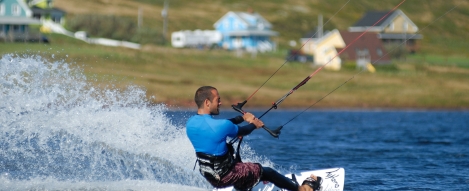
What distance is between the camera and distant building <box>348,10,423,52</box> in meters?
92.8

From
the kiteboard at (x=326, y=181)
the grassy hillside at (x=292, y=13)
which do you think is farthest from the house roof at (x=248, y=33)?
the kiteboard at (x=326, y=181)

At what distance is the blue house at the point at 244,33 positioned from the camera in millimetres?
97594

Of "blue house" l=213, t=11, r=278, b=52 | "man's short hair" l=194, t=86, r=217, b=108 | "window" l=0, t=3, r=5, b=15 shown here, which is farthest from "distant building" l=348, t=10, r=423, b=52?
"man's short hair" l=194, t=86, r=217, b=108

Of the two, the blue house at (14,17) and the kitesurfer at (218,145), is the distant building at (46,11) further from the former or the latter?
the kitesurfer at (218,145)

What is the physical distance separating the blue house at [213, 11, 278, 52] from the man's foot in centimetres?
8568

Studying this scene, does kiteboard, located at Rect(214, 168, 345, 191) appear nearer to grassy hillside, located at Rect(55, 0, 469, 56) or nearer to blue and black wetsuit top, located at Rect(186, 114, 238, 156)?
blue and black wetsuit top, located at Rect(186, 114, 238, 156)

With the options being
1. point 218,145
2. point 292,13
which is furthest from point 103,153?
point 292,13

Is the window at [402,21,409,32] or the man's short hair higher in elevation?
the window at [402,21,409,32]

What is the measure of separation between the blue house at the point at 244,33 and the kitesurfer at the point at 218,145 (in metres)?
86.3

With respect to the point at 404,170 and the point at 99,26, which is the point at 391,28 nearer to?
the point at 99,26

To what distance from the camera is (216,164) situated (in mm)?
10484

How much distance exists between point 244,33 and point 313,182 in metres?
86.0

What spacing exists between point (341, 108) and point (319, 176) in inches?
1239

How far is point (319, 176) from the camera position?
1170 cm
